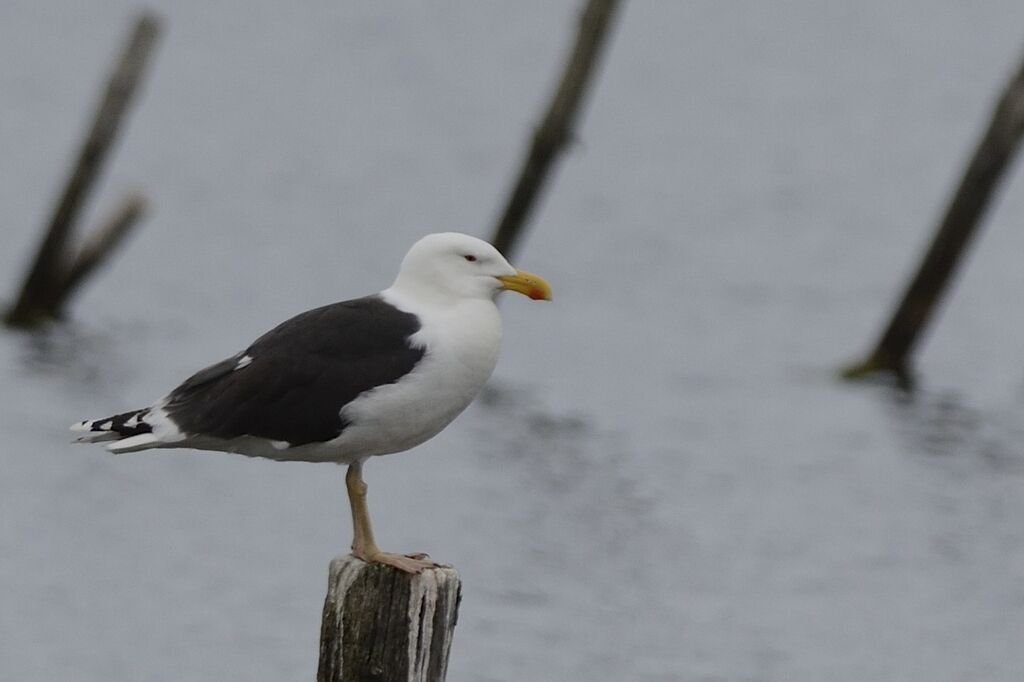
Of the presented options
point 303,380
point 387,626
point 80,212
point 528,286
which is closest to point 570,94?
point 80,212

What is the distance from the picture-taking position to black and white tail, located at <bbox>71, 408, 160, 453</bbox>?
20.7ft

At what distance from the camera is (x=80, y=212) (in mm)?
16344

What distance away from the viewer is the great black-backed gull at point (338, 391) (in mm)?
6363

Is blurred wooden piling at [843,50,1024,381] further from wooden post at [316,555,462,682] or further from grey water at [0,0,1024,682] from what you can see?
wooden post at [316,555,462,682]

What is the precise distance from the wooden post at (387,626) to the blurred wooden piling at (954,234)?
1021 cm

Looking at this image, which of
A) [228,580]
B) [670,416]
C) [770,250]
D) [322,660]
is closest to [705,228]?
[770,250]

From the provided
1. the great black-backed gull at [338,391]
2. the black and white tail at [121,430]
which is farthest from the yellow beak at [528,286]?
the black and white tail at [121,430]

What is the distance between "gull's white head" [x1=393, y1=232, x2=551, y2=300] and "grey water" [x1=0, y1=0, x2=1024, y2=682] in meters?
4.35

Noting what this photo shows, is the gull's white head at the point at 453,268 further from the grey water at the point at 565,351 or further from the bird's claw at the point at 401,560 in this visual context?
the grey water at the point at 565,351

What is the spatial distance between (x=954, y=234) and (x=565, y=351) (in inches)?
153

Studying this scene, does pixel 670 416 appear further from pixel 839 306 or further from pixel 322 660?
pixel 322 660

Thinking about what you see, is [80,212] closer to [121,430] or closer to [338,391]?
[121,430]

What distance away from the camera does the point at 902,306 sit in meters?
17.0

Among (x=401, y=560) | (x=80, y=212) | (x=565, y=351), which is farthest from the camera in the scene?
(x=565, y=351)
